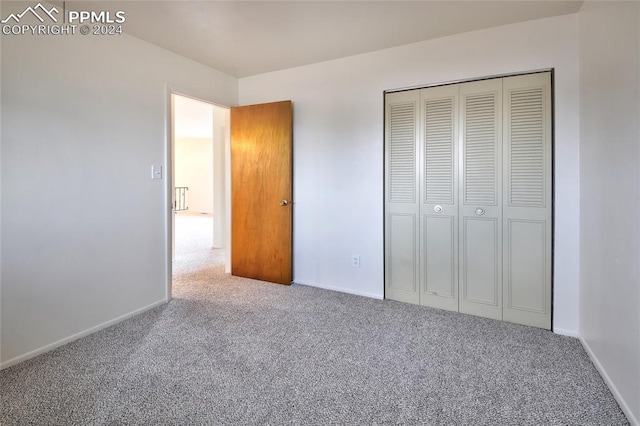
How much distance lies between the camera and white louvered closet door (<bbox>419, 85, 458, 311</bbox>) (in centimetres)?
278

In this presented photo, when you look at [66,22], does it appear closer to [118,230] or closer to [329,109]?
[118,230]

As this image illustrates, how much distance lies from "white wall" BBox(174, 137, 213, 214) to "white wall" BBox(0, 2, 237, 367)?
8175mm

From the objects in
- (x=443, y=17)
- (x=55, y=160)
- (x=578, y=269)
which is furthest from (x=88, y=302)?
(x=578, y=269)

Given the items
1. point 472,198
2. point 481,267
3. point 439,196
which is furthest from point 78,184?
point 481,267

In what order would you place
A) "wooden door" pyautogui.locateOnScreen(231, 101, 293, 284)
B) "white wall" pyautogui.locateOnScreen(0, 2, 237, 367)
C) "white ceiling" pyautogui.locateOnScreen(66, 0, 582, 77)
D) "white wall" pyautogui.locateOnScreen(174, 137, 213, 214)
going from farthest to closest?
"white wall" pyautogui.locateOnScreen(174, 137, 213, 214) < "wooden door" pyautogui.locateOnScreen(231, 101, 293, 284) < "white ceiling" pyautogui.locateOnScreen(66, 0, 582, 77) < "white wall" pyautogui.locateOnScreen(0, 2, 237, 367)

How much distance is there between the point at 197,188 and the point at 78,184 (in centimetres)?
908

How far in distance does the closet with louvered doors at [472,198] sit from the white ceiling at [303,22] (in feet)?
1.51

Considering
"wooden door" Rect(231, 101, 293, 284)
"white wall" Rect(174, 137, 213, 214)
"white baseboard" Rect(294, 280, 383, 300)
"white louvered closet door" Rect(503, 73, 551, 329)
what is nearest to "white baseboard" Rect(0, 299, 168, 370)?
"wooden door" Rect(231, 101, 293, 284)

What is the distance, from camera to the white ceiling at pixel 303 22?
2.23m

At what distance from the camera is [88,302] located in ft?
7.97

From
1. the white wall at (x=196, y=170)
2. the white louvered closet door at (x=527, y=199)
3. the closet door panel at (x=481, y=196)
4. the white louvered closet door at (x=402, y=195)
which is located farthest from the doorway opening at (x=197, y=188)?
the white louvered closet door at (x=527, y=199)

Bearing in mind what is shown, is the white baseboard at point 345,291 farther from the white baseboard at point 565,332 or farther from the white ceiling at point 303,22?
the white ceiling at point 303,22

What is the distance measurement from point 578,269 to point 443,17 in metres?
2.10

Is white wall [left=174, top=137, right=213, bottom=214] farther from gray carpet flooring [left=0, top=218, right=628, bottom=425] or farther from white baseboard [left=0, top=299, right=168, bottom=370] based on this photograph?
gray carpet flooring [left=0, top=218, right=628, bottom=425]
